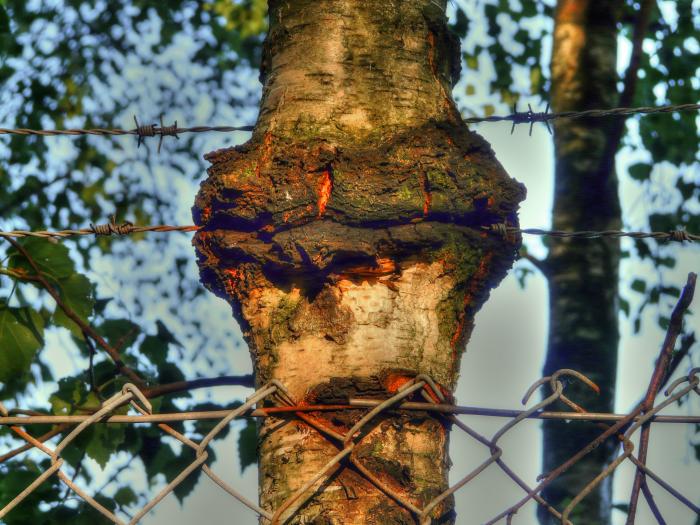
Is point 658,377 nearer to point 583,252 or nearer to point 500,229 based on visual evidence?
point 500,229

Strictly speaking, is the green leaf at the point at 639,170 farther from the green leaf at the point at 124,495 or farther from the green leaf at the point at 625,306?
the green leaf at the point at 124,495

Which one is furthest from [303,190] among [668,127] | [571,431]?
[668,127]

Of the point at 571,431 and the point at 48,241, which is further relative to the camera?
the point at 571,431

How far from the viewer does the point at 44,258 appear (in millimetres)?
2150

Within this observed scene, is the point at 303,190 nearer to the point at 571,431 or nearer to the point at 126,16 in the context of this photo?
the point at 571,431

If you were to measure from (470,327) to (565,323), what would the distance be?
6.24 ft

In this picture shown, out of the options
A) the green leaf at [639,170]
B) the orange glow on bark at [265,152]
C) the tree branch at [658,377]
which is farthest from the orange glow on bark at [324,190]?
the green leaf at [639,170]

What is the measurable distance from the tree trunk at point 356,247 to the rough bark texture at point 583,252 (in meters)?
1.59

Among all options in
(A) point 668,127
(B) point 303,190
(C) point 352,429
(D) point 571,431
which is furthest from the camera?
(A) point 668,127

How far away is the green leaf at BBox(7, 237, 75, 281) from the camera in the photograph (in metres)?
2.13

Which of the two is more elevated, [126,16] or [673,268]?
[126,16]

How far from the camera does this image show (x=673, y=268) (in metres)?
5.08

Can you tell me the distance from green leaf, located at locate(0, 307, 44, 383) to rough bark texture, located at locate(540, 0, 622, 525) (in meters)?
1.61

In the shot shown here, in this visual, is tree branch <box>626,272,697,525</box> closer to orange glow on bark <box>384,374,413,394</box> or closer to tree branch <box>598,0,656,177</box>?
orange glow on bark <box>384,374,413,394</box>
